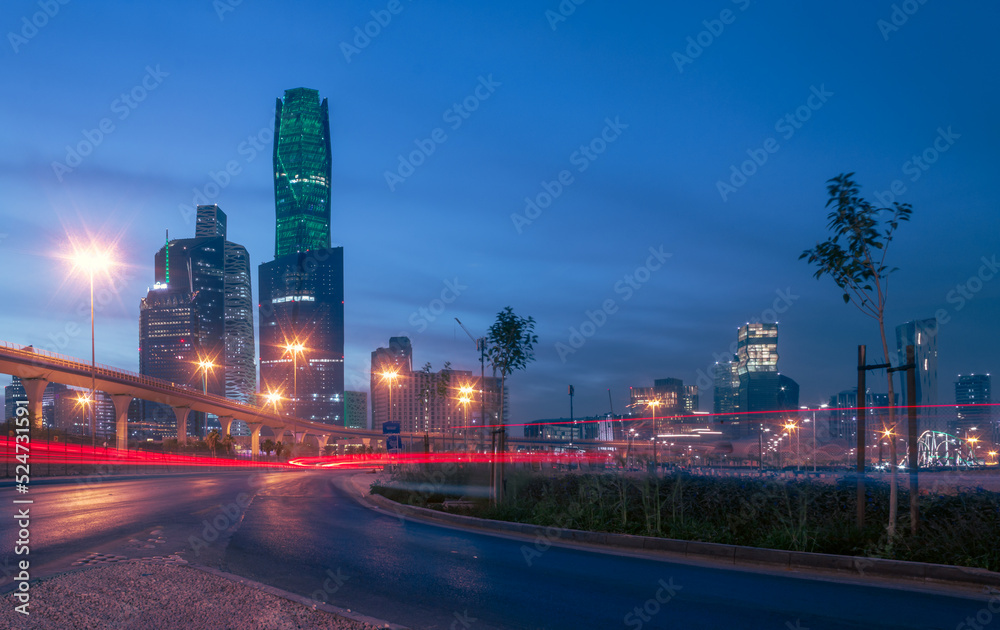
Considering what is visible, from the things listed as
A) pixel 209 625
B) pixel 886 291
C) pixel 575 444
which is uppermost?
pixel 886 291

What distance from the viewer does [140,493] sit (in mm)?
22359

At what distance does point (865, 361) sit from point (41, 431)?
173ft

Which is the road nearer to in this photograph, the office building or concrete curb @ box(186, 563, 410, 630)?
concrete curb @ box(186, 563, 410, 630)

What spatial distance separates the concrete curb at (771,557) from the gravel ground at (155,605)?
21.7ft

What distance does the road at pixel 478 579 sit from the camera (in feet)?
23.0

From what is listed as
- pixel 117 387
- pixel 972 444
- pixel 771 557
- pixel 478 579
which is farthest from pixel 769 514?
pixel 117 387

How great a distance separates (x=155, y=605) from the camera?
6691 mm

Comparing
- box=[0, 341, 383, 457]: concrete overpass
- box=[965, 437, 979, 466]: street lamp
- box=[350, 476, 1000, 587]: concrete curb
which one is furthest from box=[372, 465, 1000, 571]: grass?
box=[0, 341, 383, 457]: concrete overpass

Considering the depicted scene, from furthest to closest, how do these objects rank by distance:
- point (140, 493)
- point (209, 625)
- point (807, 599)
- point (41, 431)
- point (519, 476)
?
point (41, 431)
point (140, 493)
point (519, 476)
point (807, 599)
point (209, 625)

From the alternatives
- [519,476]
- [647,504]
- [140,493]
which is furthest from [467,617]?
[140,493]

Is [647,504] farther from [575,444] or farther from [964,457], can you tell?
[575,444]

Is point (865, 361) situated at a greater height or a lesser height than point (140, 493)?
greater

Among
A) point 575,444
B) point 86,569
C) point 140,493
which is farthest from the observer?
point 575,444

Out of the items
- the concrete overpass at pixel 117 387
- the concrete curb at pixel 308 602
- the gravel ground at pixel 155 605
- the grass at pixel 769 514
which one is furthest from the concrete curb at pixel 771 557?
the concrete overpass at pixel 117 387
